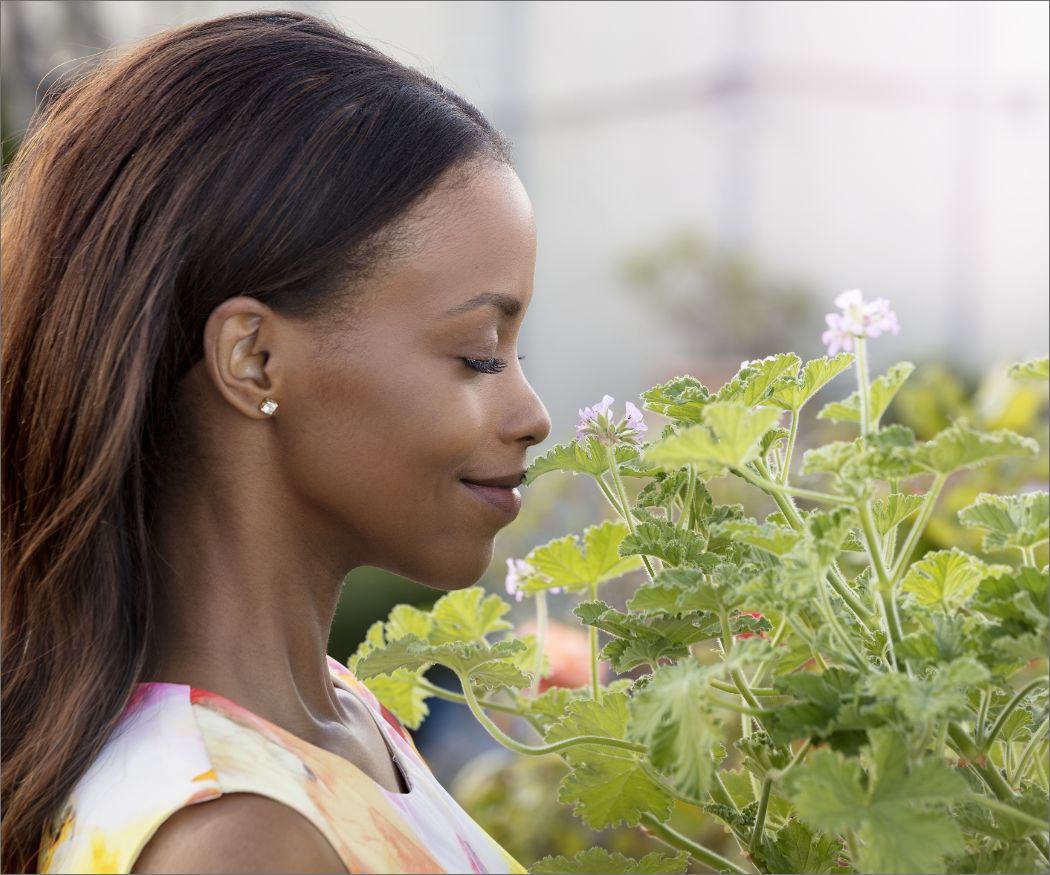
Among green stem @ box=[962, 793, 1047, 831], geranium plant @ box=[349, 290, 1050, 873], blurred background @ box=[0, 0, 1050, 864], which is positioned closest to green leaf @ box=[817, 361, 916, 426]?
geranium plant @ box=[349, 290, 1050, 873]

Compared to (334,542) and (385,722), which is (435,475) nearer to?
(334,542)

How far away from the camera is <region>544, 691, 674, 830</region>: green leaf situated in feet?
2.95

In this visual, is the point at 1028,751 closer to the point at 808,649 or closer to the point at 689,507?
the point at 808,649

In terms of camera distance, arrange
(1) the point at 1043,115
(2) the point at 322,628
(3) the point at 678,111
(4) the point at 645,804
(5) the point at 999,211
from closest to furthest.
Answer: (4) the point at 645,804 < (2) the point at 322,628 < (1) the point at 1043,115 < (5) the point at 999,211 < (3) the point at 678,111

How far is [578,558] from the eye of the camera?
1.01 metres

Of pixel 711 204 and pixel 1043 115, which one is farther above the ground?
pixel 1043 115

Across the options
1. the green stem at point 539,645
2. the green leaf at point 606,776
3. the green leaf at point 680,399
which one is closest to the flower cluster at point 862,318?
the green leaf at point 680,399

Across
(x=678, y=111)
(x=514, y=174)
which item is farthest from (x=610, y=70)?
(x=514, y=174)

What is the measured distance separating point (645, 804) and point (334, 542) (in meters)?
0.32

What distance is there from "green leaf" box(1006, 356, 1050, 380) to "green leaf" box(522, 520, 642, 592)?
336 millimetres

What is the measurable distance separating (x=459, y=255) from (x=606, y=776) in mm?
408

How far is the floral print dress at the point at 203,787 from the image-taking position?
0.77m

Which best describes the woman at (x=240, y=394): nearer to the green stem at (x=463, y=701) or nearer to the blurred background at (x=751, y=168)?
the green stem at (x=463, y=701)

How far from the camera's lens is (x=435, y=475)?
3.12 feet
